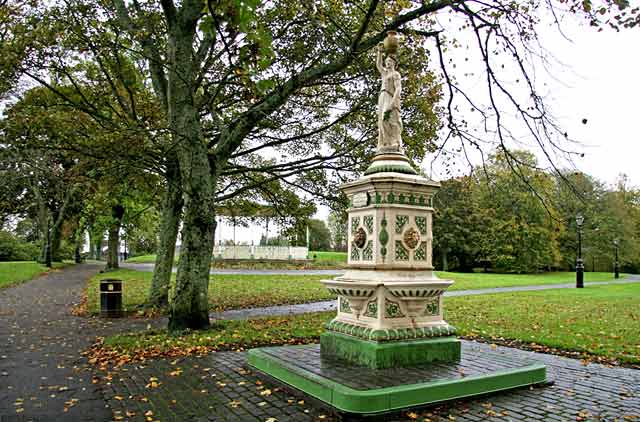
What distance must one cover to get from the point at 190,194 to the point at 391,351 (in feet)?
18.5

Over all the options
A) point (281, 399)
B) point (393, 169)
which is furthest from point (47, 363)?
point (393, 169)

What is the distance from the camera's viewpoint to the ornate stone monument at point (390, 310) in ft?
20.4

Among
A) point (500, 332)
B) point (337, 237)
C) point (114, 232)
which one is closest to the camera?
point (500, 332)

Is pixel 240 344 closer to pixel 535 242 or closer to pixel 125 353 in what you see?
A: pixel 125 353

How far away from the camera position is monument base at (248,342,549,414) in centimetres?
521

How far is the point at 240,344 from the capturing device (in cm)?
927

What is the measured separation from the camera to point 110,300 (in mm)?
13680

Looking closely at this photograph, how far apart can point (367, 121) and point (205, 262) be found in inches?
242

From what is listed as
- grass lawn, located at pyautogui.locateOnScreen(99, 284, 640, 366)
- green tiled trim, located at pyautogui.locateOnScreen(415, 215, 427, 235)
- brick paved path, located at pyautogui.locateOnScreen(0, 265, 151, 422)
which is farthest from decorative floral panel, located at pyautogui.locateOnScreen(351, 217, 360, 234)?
Result: brick paved path, located at pyautogui.locateOnScreen(0, 265, 151, 422)

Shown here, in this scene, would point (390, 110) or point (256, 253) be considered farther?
point (256, 253)

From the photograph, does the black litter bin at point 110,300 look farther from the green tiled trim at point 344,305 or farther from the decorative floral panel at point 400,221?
the decorative floral panel at point 400,221

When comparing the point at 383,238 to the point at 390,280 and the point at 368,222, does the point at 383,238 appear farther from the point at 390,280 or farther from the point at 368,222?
the point at 390,280

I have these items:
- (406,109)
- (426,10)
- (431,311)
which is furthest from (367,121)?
(431,311)

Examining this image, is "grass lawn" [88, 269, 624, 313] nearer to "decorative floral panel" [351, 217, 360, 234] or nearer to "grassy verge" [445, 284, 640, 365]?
"grassy verge" [445, 284, 640, 365]
